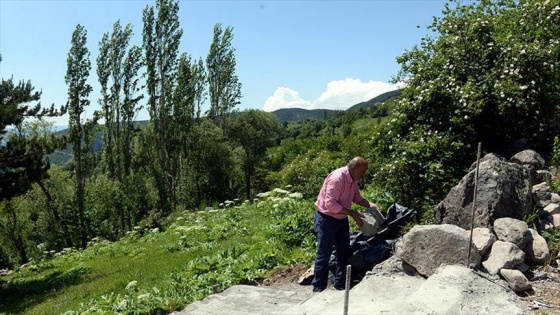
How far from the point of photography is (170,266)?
35.6ft

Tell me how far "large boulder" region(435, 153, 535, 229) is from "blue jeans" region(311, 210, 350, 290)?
210cm

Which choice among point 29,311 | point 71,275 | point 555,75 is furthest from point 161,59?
point 555,75

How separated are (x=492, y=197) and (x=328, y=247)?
9.49 ft

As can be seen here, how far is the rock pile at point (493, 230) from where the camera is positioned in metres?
5.89

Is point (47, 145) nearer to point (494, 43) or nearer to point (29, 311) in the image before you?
point (29, 311)

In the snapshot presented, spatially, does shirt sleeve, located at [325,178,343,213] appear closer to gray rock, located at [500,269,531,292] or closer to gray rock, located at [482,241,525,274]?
gray rock, located at [482,241,525,274]

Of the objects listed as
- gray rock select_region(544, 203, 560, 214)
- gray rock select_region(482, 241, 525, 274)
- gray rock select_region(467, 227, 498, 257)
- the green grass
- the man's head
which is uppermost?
the man's head

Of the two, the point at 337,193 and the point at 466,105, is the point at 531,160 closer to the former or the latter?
the point at 466,105

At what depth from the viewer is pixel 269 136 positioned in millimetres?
53031

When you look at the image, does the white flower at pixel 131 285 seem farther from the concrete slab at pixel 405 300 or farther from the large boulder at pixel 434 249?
the large boulder at pixel 434 249

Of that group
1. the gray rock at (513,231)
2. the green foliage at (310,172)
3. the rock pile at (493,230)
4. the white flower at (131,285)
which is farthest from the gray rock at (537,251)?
the green foliage at (310,172)

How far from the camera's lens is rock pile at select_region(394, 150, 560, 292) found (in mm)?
5895

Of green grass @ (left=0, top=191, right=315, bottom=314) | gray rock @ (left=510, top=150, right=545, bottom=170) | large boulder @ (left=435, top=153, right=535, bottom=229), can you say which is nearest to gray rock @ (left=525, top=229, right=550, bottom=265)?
large boulder @ (left=435, top=153, right=535, bottom=229)

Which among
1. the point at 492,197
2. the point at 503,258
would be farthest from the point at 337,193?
the point at 492,197
